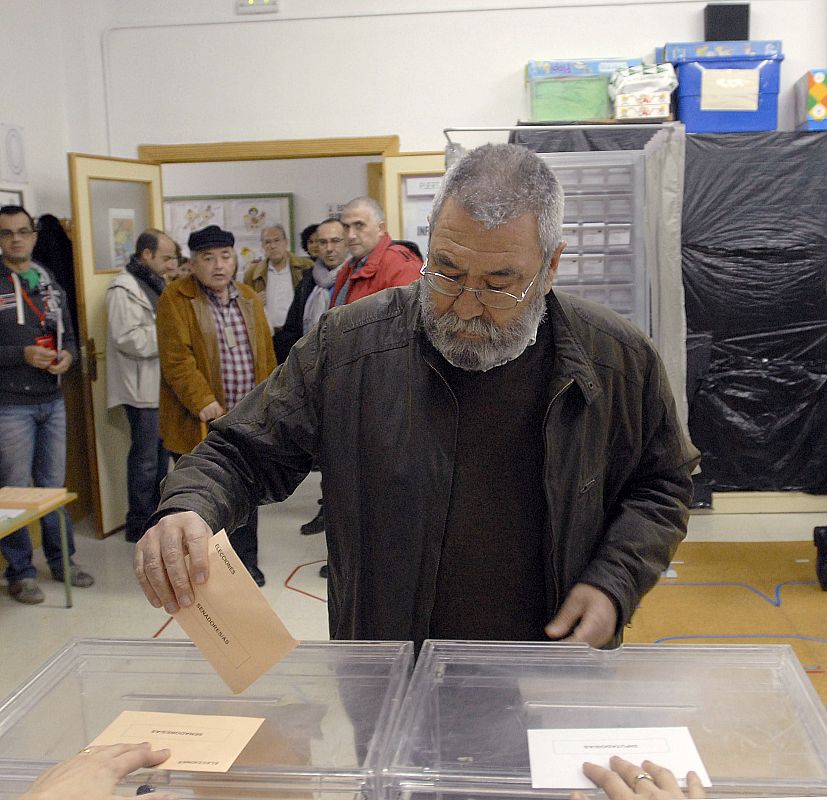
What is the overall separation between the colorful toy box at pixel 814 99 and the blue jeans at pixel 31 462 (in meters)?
4.17

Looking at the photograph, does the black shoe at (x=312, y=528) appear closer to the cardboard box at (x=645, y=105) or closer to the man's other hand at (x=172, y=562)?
the cardboard box at (x=645, y=105)

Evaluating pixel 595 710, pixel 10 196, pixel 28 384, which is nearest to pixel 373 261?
pixel 28 384

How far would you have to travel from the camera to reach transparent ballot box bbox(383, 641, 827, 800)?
91 centimetres

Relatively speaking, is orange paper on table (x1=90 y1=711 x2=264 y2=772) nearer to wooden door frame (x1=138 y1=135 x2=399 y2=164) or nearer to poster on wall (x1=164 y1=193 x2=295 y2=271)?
wooden door frame (x1=138 y1=135 x2=399 y2=164)

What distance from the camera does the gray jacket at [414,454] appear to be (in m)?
1.43

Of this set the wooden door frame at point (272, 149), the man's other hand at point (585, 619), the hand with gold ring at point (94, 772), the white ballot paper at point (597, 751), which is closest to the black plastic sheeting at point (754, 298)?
the wooden door frame at point (272, 149)

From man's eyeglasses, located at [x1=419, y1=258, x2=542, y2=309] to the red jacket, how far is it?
8.32ft

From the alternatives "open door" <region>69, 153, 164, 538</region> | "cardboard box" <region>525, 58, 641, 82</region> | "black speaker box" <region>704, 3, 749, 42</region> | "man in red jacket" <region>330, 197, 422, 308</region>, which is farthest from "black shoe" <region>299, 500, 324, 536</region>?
"black speaker box" <region>704, 3, 749, 42</region>

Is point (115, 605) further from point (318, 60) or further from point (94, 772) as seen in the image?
point (318, 60)

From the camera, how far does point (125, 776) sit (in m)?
0.93

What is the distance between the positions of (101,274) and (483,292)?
389 centimetres

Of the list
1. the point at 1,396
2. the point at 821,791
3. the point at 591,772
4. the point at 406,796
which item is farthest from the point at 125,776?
the point at 1,396

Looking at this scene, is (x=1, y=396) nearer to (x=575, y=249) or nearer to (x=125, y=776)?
(x=575, y=249)

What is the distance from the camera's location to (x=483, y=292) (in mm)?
1351
